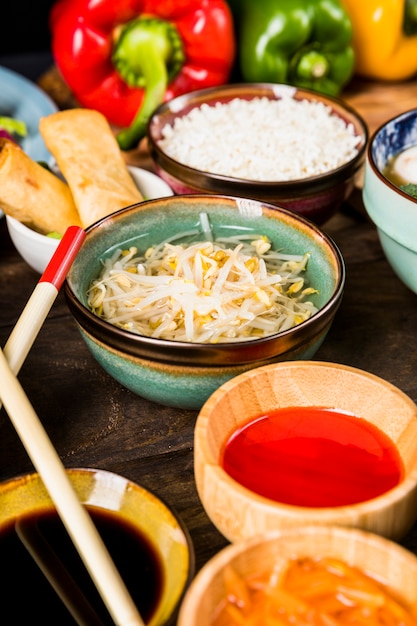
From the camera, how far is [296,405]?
1.21m

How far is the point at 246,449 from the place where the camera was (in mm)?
1132

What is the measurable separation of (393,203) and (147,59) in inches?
42.5

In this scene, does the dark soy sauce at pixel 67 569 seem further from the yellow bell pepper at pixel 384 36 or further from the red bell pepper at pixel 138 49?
the yellow bell pepper at pixel 384 36

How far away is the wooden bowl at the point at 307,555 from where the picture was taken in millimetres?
885

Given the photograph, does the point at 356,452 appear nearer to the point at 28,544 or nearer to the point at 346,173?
the point at 28,544

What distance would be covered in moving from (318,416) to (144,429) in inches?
13.1

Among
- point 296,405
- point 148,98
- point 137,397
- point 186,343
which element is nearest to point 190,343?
point 186,343

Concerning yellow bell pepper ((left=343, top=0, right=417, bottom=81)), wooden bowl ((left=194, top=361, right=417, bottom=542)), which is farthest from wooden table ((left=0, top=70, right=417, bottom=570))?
yellow bell pepper ((left=343, top=0, right=417, bottom=81))

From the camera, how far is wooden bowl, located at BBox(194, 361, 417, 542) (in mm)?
967

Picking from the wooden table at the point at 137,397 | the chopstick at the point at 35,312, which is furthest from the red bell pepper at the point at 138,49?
the chopstick at the point at 35,312

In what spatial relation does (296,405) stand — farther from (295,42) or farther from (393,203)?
(295,42)

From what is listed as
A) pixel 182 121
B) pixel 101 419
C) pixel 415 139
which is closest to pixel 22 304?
pixel 101 419

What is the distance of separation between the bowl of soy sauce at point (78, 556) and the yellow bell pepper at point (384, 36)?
74.1 inches

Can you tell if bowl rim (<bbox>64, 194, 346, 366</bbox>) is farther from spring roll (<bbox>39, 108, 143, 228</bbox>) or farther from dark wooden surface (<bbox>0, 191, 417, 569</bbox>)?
spring roll (<bbox>39, 108, 143, 228</bbox>)
